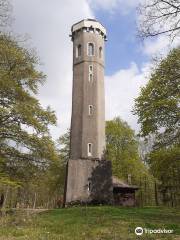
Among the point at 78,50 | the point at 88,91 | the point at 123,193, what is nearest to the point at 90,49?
the point at 78,50

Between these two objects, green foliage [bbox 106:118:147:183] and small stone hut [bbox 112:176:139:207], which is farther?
green foliage [bbox 106:118:147:183]

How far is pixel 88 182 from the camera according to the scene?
29.1 m

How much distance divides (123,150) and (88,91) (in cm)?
1539

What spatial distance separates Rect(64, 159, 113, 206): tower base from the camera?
1112 inches

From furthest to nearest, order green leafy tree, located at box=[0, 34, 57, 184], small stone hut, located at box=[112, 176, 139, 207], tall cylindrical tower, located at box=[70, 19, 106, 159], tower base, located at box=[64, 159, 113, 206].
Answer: small stone hut, located at box=[112, 176, 139, 207]
tall cylindrical tower, located at box=[70, 19, 106, 159]
tower base, located at box=[64, 159, 113, 206]
green leafy tree, located at box=[0, 34, 57, 184]

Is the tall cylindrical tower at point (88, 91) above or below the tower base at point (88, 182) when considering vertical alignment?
above

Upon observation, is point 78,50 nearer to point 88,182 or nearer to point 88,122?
point 88,122

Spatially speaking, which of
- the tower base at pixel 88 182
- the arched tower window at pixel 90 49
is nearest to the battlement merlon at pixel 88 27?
the arched tower window at pixel 90 49

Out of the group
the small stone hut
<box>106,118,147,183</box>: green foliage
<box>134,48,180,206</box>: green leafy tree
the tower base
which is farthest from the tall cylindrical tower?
<box>106,118,147,183</box>: green foliage

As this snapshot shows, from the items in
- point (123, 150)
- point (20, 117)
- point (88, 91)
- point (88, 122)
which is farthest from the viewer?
point (123, 150)

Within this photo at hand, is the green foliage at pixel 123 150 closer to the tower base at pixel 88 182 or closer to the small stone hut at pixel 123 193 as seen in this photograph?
the small stone hut at pixel 123 193

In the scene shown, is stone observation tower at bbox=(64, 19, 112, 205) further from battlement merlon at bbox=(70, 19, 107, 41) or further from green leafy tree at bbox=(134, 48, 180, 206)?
green leafy tree at bbox=(134, 48, 180, 206)

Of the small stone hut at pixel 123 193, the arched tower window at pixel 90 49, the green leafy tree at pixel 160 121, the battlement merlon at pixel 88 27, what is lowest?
the small stone hut at pixel 123 193

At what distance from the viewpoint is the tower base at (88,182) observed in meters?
28.2
